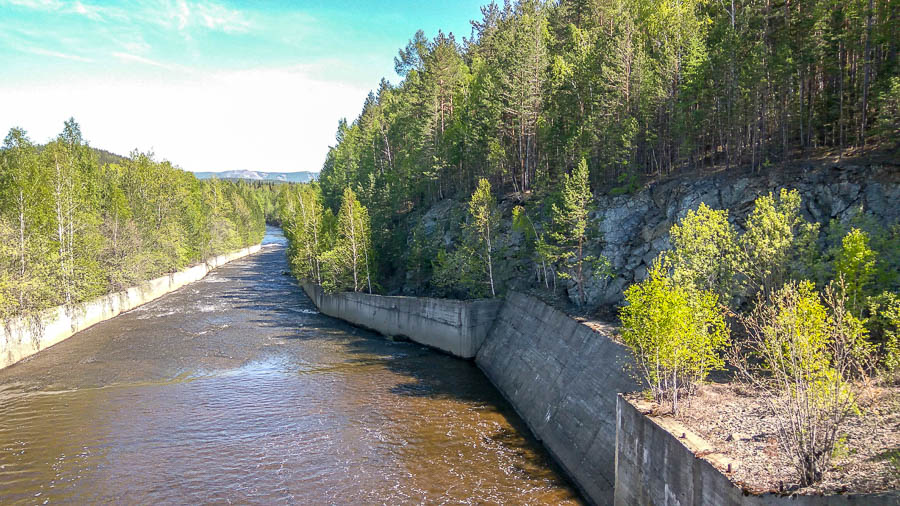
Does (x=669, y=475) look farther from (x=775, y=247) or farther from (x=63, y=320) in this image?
(x=63, y=320)

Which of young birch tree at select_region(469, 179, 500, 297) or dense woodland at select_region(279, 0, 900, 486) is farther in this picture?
young birch tree at select_region(469, 179, 500, 297)

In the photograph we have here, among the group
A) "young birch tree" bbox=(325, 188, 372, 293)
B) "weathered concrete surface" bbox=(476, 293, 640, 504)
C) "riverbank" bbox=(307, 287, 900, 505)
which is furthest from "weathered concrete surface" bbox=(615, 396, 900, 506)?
"young birch tree" bbox=(325, 188, 372, 293)

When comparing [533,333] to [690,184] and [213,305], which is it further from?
[213,305]

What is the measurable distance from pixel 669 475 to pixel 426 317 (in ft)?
106

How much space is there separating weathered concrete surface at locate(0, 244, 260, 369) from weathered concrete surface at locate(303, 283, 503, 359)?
24355mm

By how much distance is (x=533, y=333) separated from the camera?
35.3 m

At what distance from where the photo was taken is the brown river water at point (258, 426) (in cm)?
2253

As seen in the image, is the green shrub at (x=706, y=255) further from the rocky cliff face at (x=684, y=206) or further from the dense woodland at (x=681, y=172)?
the rocky cliff face at (x=684, y=206)

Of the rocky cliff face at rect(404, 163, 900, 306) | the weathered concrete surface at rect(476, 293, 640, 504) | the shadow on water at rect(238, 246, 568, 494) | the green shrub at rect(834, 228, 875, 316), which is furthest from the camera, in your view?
the rocky cliff face at rect(404, 163, 900, 306)

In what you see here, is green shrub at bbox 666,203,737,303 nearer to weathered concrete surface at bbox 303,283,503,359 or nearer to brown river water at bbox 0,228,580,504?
brown river water at bbox 0,228,580,504

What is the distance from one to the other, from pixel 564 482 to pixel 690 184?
2341cm

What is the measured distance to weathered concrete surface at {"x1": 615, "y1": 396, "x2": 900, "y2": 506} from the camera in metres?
12.8

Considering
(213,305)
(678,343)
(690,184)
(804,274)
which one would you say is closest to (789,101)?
(690,184)

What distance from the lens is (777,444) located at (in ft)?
51.4
